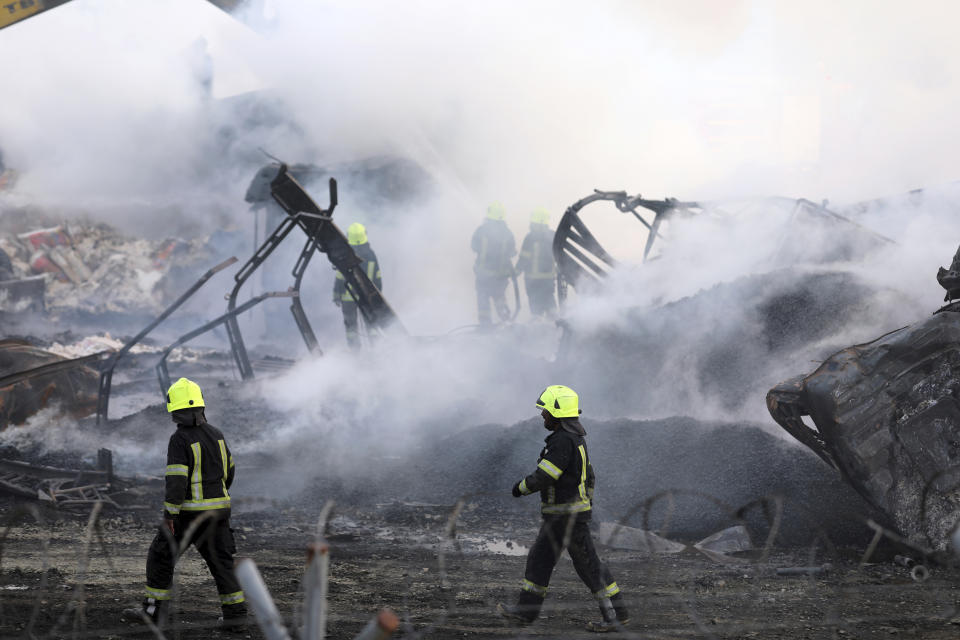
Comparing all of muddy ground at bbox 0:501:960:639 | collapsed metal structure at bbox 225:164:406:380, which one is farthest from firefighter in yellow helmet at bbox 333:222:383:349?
muddy ground at bbox 0:501:960:639

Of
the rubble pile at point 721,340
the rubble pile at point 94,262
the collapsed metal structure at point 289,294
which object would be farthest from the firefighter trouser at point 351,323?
the rubble pile at point 94,262

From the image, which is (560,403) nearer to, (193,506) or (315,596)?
(193,506)

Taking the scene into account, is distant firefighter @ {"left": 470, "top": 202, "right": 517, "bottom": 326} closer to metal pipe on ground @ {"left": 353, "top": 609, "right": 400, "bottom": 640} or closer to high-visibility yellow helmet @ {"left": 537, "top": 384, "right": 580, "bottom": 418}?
high-visibility yellow helmet @ {"left": 537, "top": 384, "right": 580, "bottom": 418}

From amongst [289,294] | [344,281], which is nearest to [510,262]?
[344,281]

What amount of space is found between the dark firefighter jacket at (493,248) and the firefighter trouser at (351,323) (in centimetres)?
353

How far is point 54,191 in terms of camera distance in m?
24.3

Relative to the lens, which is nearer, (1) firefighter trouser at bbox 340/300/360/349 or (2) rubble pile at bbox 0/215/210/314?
(1) firefighter trouser at bbox 340/300/360/349

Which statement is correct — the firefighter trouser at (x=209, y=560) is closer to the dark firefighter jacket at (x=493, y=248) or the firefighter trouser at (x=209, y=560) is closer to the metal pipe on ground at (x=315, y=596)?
the metal pipe on ground at (x=315, y=596)

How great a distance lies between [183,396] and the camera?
15.7 feet

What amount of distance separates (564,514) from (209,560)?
6.49ft

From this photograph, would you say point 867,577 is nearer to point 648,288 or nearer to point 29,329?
point 648,288

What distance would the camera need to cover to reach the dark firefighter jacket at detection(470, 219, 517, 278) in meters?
16.1

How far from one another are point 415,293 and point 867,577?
14.6 m

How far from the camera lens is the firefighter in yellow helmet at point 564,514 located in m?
4.88
